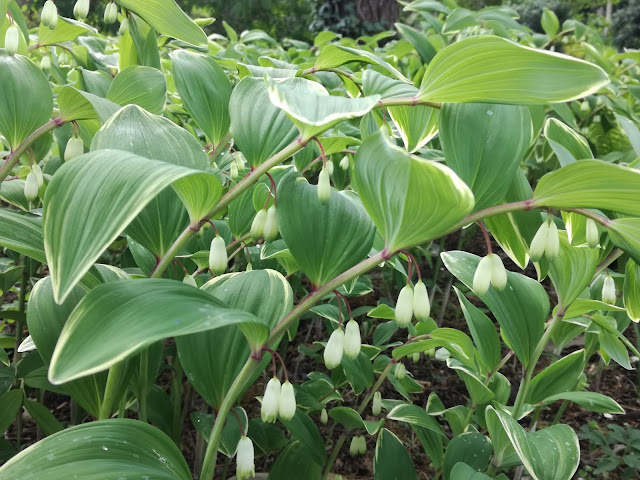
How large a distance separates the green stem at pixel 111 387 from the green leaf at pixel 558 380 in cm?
98

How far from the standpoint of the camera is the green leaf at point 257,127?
99 centimetres

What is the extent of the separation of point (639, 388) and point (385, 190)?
2.08 m

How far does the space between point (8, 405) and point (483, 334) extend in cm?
114

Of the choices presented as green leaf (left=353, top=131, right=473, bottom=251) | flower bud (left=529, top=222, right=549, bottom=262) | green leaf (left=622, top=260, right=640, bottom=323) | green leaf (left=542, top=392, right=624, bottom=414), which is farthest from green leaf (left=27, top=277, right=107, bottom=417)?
green leaf (left=622, top=260, right=640, bottom=323)

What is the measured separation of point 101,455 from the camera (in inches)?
31.3

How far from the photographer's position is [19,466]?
75 centimetres

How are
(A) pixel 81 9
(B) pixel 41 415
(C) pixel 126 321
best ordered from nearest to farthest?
(C) pixel 126 321 → (B) pixel 41 415 → (A) pixel 81 9

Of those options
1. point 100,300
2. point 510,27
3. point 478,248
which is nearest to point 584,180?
point 100,300

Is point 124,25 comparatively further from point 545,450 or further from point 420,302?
point 545,450

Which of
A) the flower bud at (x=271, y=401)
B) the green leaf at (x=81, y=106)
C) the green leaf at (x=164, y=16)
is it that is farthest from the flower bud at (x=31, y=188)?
the flower bud at (x=271, y=401)

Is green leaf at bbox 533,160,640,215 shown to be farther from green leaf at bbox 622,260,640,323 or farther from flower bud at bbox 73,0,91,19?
flower bud at bbox 73,0,91,19

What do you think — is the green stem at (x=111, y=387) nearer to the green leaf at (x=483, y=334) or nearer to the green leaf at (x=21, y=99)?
the green leaf at (x=21, y=99)

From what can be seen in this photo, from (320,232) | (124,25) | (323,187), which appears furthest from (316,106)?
(124,25)

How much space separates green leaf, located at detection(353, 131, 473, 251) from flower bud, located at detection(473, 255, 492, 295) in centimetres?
15
